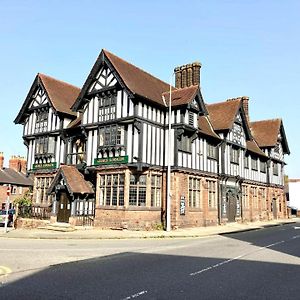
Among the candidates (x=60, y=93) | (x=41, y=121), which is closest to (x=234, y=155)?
(x=60, y=93)

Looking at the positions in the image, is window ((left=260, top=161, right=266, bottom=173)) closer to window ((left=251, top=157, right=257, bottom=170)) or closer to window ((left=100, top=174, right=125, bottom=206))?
window ((left=251, top=157, right=257, bottom=170))

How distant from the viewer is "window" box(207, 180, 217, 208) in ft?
88.8

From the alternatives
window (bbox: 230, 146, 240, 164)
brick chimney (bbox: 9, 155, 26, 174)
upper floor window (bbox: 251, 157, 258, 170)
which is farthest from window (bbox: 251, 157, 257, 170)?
brick chimney (bbox: 9, 155, 26, 174)

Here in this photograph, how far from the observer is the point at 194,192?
2533cm

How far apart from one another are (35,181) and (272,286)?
2502cm

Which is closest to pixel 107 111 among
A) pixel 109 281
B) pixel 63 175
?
pixel 63 175

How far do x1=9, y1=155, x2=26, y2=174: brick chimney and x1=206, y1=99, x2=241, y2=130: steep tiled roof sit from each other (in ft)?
116

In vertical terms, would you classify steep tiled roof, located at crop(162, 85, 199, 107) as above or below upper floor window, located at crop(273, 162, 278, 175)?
above

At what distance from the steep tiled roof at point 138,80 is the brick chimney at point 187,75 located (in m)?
3.93

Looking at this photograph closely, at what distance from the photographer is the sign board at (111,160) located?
2184 cm

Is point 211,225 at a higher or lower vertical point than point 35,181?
lower

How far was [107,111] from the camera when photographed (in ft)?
77.7

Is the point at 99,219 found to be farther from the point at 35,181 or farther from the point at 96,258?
the point at 96,258

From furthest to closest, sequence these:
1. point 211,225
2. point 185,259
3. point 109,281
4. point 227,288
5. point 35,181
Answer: point 35,181 < point 211,225 < point 185,259 < point 109,281 < point 227,288
